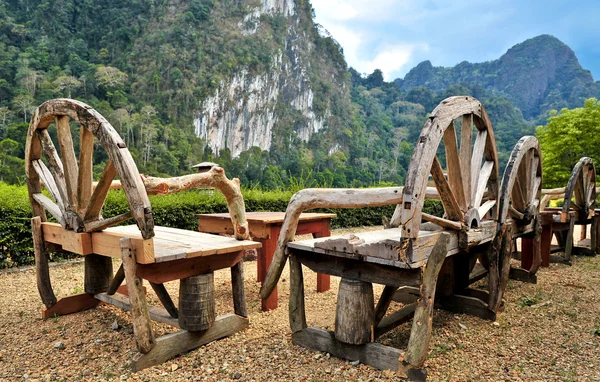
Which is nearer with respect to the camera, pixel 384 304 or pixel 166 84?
pixel 384 304

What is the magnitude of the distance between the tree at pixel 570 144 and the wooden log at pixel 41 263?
22.0 m

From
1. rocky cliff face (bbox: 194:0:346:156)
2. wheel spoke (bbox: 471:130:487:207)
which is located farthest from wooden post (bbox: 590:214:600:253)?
rocky cliff face (bbox: 194:0:346:156)

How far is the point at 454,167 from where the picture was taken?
11.0 ft

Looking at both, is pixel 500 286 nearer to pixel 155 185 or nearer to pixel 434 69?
pixel 155 185

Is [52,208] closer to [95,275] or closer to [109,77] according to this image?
[95,275]

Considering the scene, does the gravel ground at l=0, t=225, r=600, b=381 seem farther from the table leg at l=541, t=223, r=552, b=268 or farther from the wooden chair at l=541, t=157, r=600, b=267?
the wooden chair at l=541, t=157, r=600, b=267

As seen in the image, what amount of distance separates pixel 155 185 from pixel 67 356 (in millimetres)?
1488

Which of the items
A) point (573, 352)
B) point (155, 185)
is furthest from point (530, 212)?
point (155, 185)

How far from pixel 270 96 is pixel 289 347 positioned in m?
77.0

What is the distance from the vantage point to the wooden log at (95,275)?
4.05 m

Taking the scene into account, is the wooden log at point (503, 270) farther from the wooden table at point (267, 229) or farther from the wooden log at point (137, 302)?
the wooden log at point (137, 302)

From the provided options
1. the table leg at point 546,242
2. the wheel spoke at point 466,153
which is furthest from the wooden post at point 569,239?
the wheel spoke at point 466,153

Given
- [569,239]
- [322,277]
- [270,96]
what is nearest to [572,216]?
[569,239]

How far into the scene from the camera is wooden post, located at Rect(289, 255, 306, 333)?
3191mm
